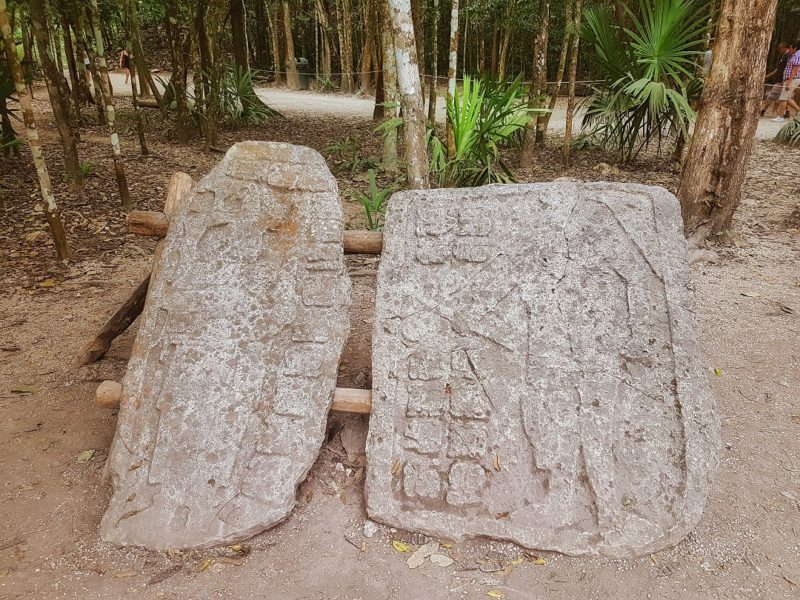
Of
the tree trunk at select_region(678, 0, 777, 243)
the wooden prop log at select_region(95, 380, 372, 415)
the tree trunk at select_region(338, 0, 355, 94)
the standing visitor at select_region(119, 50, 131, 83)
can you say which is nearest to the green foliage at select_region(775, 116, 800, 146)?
the tree trunk at select_region(678, 0, 777, 243)

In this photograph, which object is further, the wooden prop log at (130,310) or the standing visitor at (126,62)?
the standing visitor at (126,62)

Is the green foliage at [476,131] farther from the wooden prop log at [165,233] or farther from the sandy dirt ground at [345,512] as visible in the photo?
the wooden prop log at [165,233]

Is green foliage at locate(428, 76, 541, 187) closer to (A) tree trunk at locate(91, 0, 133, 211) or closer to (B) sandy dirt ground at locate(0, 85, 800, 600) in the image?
(B) sandy dirt ground at locate(0, 85, 800, 600)

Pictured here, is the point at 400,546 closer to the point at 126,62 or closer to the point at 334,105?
the point at 126,62

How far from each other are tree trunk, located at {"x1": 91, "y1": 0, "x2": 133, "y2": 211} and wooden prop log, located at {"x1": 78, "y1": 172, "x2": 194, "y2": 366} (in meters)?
2.02

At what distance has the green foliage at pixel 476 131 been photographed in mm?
3877

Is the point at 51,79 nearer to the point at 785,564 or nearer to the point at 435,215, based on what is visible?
the point at 435,215

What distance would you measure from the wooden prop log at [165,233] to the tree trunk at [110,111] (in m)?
2.03

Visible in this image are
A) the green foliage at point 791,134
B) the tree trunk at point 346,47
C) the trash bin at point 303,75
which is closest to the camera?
the green foliage at point 791,134

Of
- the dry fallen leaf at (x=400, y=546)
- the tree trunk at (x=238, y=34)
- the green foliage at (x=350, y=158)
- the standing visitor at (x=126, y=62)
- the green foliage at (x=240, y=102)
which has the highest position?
the tree trunk at (x=238, y=34)

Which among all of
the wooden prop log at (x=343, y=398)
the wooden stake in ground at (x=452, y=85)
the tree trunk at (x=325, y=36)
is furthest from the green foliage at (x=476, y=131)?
the tree trunk at (x=325, y=36)

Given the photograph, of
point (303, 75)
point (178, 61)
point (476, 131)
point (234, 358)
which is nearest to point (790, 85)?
point (476, 131)

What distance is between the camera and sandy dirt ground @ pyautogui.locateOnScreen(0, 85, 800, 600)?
5.50ft

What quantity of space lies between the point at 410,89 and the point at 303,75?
13.1 m
